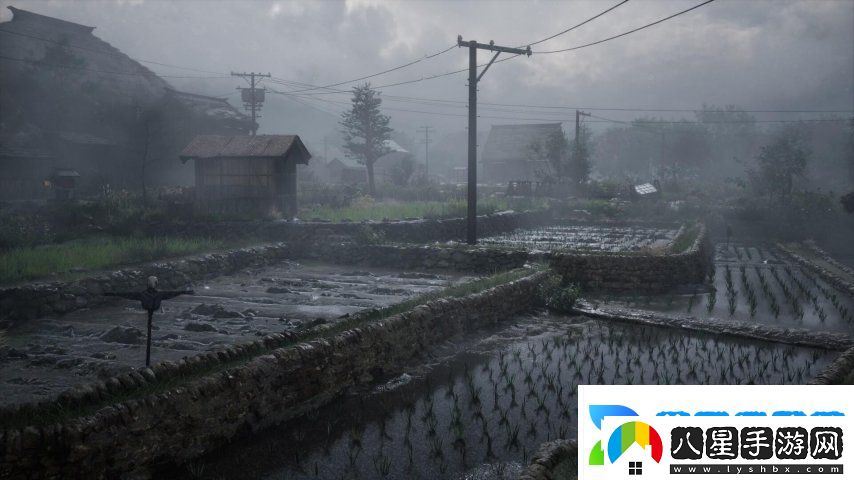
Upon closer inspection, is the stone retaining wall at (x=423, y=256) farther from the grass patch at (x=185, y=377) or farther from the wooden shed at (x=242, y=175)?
the wooden shed at (x=242, y=175)

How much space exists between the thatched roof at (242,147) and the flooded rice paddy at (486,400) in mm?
16510

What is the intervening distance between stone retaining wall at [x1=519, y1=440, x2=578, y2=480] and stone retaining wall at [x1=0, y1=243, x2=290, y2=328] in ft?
31.2

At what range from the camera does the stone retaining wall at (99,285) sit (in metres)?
12.2

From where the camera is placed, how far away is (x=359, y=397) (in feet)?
29.1

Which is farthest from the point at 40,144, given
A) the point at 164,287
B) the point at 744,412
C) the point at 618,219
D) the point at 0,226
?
the point at 744,412

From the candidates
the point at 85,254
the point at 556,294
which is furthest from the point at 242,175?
the point at 556,294

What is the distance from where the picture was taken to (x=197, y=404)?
682 centimetres

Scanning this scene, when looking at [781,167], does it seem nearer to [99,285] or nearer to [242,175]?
[242,175]

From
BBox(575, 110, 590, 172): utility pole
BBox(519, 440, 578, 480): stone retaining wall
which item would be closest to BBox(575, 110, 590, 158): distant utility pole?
BBox(575, 110, 590, 172): utility pole

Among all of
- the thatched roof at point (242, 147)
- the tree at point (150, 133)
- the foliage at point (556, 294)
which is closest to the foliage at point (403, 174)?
the tree at point (150, 133)

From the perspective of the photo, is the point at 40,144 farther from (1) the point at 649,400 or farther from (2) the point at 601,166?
(2) the point at 601,166

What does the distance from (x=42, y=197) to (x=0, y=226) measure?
12505 millimetres

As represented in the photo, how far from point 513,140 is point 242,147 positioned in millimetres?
45603

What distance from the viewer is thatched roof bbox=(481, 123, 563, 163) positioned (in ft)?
214
